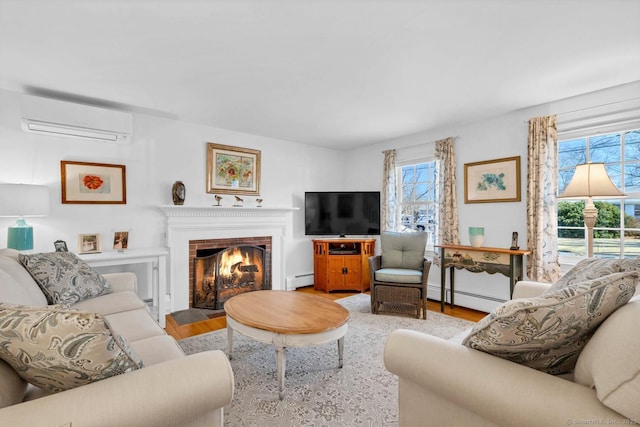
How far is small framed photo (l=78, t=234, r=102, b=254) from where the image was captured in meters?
3.24

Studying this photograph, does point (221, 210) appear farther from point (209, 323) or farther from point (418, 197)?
point (418, 197)

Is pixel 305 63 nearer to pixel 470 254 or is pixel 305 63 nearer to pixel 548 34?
pixel 548 34

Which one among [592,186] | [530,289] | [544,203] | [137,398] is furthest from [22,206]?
[544,203]

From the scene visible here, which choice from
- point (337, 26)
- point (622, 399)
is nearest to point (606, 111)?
point (337, 26)

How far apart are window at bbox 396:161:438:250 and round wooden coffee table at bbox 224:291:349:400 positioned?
2519 mm

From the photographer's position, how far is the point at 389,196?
487cm

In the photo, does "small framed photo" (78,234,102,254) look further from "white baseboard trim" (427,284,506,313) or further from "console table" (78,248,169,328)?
"white baseboard trim" (427,284,506,313)

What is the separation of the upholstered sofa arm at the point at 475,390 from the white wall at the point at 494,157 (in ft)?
9.58

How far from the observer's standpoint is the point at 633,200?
2.88 m

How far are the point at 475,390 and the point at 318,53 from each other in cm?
219

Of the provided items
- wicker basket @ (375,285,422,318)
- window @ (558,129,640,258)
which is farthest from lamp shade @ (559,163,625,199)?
wicker basket @ (375,285,422,318)

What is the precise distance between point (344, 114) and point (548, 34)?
6.58 feet

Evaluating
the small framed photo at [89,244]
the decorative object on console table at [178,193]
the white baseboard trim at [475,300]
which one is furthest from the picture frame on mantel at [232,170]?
the white baseboard trim at [475,300]

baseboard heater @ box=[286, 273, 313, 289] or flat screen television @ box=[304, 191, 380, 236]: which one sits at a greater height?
flat screen television @ box=[304, 191, 380, 236]
